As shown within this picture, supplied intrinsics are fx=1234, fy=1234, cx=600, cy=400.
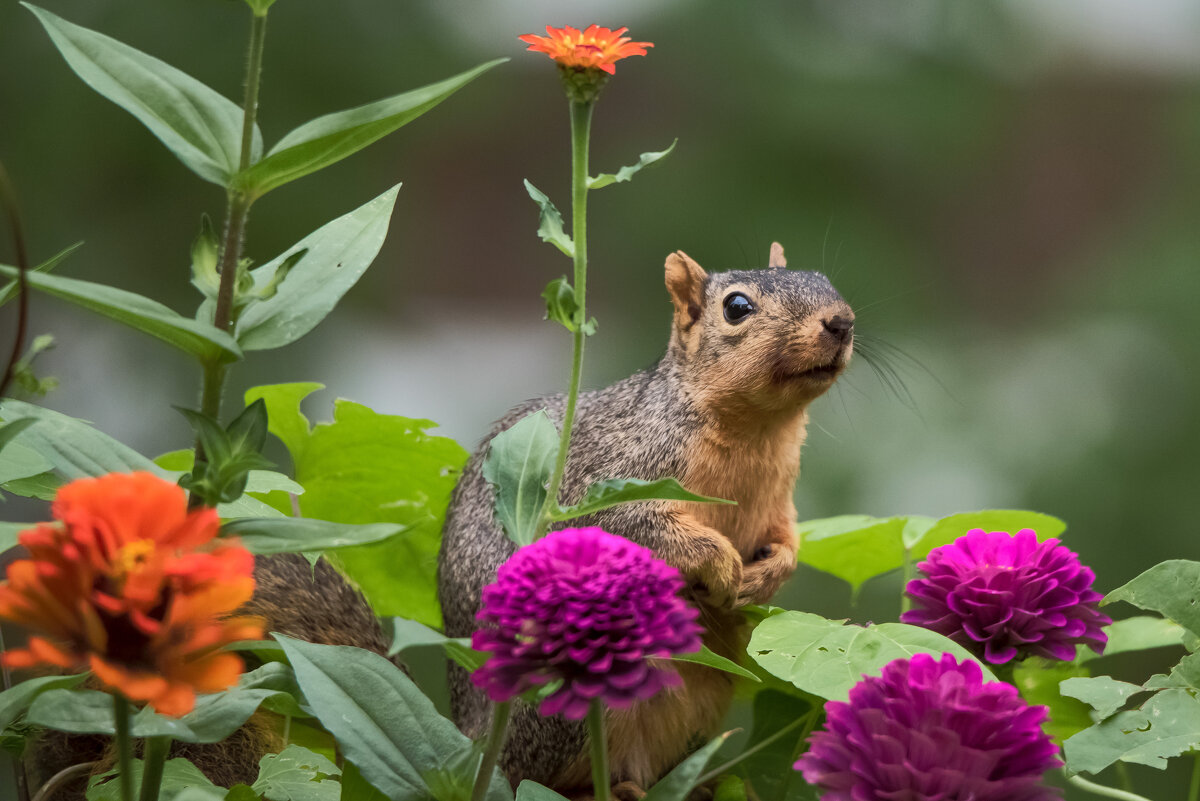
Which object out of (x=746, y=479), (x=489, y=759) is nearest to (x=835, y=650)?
(x=489, y=759)

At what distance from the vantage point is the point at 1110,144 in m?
2.27

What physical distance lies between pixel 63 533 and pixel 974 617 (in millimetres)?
469

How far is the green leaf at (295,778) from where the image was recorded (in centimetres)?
61

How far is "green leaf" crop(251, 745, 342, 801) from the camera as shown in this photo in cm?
61

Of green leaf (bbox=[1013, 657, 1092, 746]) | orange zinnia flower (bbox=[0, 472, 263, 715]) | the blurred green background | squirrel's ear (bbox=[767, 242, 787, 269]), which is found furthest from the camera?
the blurred green background

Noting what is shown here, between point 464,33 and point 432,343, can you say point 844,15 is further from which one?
point 432,343

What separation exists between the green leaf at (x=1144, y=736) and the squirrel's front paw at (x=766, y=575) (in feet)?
0.96

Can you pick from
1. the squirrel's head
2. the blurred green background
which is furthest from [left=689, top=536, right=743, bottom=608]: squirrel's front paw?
the blurred green background

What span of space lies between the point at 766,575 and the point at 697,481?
0.29ft

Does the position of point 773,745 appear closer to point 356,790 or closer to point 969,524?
→ point 969,524

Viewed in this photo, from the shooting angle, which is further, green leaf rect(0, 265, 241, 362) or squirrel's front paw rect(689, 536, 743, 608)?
squirrel's front paw rect(689, 536, 743, 608)

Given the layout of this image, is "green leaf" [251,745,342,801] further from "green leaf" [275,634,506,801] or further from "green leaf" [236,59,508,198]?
"green leaf" [236,59,508,198]

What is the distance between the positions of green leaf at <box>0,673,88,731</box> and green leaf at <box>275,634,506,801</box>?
9cm

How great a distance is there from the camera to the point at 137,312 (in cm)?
46
